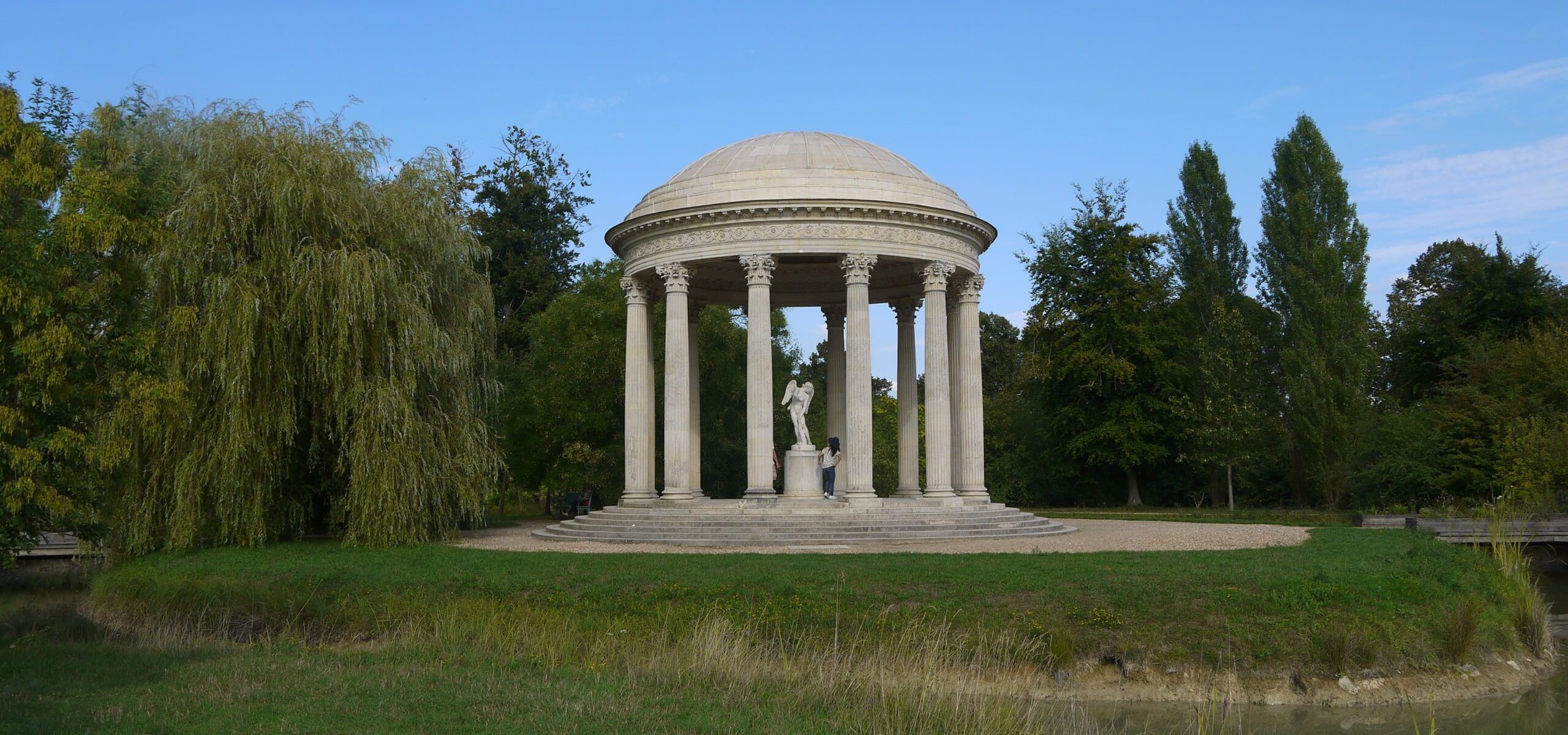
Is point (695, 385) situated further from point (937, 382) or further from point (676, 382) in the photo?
point (937, 382)

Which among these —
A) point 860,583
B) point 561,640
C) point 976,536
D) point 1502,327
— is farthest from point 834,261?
point 1502,327

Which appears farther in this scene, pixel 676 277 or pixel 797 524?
pixel 676 277

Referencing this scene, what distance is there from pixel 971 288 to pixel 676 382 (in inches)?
420

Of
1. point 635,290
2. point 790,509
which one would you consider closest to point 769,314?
point 635,290

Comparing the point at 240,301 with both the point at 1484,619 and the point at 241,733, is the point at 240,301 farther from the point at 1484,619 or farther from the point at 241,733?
the point at 1484,619

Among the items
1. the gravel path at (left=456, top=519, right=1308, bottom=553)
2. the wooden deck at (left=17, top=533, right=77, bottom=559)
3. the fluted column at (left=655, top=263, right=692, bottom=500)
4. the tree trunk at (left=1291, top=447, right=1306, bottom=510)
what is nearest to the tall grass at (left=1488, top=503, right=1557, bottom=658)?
the gravel path at (left=456, top=519, right=1308, bottom=553)

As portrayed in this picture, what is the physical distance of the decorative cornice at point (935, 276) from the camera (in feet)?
122

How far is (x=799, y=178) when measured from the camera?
35.8 meters

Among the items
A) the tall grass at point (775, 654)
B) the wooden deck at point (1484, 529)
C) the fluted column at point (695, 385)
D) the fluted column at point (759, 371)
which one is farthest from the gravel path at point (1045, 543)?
the fluted column at point (695, 385)

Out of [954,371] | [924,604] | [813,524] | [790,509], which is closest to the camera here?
[924,604]

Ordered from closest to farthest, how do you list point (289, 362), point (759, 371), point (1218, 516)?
point (289, 362), point (759, 371), point (1218, 516)

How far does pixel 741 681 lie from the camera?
15039mm

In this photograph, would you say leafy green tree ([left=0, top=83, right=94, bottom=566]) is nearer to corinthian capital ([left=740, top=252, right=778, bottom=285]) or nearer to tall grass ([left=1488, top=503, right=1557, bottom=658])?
corinthian capital ([left=740, top=252, right=778, bottom=285])

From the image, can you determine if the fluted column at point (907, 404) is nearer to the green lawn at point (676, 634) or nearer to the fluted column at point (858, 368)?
the fluted column at point (858, 368)
